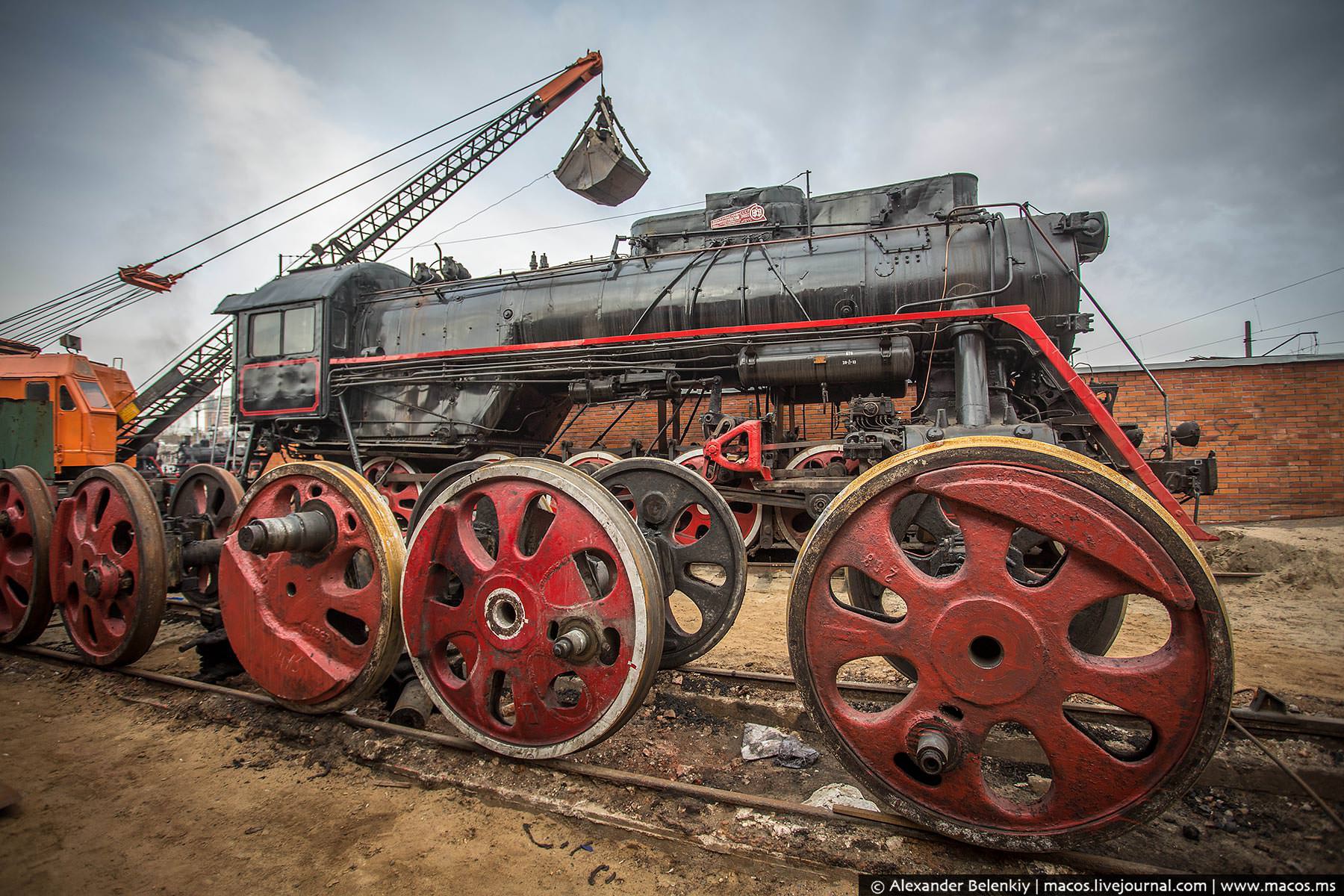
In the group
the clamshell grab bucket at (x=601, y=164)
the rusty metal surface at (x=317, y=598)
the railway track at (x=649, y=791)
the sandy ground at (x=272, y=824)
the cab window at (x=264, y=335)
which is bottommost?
the sandy ground at (x=272, y=824)

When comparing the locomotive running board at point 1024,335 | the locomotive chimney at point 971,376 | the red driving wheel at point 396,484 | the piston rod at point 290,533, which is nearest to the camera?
the piston rod at point 290,533

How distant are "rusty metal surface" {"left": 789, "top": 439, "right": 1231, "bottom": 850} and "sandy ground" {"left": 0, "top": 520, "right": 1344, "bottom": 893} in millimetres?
396

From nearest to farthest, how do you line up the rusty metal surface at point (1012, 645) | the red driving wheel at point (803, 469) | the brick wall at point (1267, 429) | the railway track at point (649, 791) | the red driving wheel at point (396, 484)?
the rusty metal surface at point (1012, 645)
the railway track at point (649, 791)
the red driving wheel at point (803, 469)
the red driving wheel at point (396, 484)
the brick wall at point (1267, 429)

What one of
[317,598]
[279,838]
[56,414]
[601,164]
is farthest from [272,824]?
[56,414]

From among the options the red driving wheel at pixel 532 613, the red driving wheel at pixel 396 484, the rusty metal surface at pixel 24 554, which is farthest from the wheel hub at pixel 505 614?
the red driving wheel at pixel 396 484

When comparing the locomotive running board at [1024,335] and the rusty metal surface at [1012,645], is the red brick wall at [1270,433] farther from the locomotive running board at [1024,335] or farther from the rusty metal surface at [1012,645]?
the rusty metal surface at [1012,645]

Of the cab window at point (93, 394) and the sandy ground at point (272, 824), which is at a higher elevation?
the cab window at point (93, 394)

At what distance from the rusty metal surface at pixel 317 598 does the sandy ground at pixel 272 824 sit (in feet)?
1.24

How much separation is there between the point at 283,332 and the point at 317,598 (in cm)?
701

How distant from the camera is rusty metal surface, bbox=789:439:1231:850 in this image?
169 cm

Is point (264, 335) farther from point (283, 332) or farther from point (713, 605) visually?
point (713, 605)

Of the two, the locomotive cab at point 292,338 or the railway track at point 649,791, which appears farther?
the locomotive cab at point 292,338

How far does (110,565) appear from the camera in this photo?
364 centimetres

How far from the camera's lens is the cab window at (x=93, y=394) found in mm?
10484
